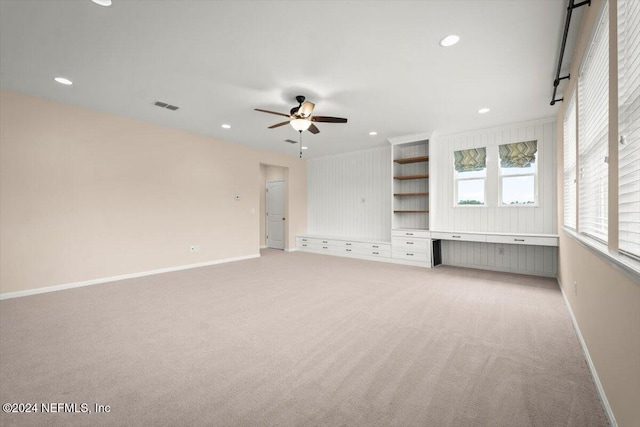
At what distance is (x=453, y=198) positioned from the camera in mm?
5781

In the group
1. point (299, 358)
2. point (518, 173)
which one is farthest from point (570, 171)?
point (299, 358)

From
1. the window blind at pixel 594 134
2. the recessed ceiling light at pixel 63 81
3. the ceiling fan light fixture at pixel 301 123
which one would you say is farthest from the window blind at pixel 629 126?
the recessed ceiling light at pixel 63 81

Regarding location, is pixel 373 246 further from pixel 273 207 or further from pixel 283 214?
pixel 273 207

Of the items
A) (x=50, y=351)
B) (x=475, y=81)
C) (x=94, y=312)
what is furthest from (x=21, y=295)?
(x=475, y=81)

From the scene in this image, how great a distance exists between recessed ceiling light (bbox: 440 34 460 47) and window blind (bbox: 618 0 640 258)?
131 centimetres

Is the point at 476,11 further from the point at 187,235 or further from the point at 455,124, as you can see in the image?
the point at 187,235

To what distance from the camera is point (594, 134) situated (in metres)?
2.23

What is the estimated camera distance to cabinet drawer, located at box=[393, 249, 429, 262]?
18.7 feet

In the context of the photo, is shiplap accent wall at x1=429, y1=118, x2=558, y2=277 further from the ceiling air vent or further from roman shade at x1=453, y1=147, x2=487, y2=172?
the ceiling air vent

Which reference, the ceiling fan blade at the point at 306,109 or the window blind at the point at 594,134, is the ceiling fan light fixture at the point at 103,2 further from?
the window blind at the point at 594,134

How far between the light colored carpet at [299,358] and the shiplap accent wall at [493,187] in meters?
1.54

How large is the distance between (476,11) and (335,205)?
595 centimetres

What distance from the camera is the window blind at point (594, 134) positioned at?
190 cm

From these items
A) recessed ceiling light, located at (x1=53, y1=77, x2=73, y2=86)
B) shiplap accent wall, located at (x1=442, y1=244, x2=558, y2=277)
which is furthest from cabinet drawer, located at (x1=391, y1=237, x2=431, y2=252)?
recessed ceiling light, located at (x1=53, y1=77, x2=73, y2=86)
